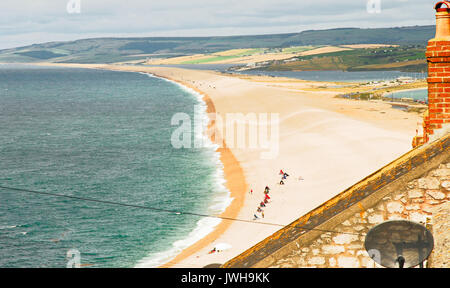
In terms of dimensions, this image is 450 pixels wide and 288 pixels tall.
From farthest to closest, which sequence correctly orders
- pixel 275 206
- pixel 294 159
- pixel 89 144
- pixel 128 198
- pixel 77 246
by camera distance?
pixel 89 144 < pixel 294 159 < pixel 128 198 < pixel 275 206 < pixel 77 246

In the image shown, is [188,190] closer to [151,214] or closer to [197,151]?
[151,214]

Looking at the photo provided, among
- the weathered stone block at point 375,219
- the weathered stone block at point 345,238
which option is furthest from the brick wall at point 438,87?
the weathered stone block at point 345,238

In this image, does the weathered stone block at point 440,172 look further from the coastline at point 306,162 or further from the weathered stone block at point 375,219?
the coastline at point 306,162

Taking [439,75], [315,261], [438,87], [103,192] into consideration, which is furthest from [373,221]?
[103,192]
